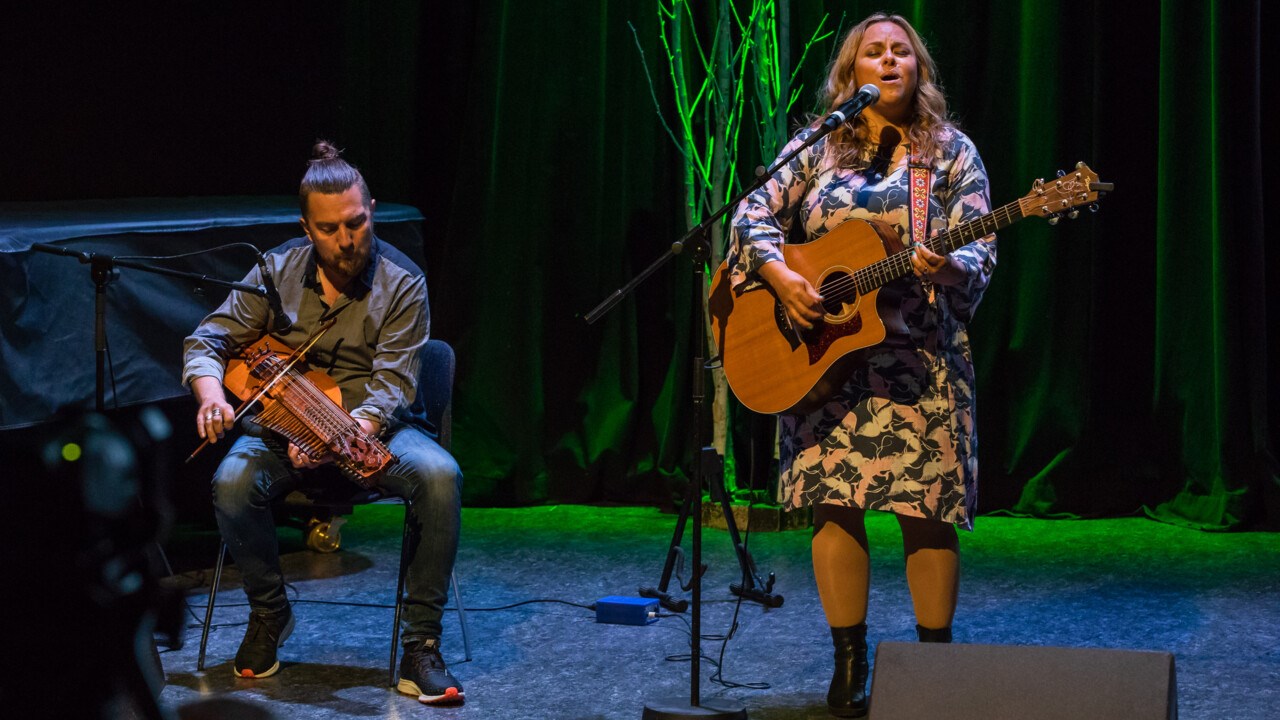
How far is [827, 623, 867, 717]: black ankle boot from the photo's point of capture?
314 cm

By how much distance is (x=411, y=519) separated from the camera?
3.51 m

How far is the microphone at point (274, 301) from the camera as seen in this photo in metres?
3.58

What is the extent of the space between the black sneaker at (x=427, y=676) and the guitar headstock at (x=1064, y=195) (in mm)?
1726

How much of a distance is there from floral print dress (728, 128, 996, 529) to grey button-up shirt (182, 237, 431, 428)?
105 cm

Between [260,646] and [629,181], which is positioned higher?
[629,181]

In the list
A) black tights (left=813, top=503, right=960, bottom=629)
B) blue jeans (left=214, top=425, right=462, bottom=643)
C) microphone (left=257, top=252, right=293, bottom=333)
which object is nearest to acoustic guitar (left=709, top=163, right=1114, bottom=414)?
black tights (left=813, top=503, right=960, bottom=629)

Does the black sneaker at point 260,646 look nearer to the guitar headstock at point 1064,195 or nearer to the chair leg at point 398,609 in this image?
the chair leg at point 398,609

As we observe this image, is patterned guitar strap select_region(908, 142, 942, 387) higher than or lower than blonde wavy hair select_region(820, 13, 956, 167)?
lower

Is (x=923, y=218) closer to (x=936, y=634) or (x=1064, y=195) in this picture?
(x=1064, y=195)

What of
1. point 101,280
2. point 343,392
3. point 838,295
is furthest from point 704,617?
point 101,280

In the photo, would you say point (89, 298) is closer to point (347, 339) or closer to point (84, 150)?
point (347, 339)

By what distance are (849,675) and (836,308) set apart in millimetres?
843

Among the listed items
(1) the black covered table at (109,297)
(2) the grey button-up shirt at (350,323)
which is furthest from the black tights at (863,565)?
(1) the black covered table at (109,297)

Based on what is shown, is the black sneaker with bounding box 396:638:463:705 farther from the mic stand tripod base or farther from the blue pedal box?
the blue pedal box
